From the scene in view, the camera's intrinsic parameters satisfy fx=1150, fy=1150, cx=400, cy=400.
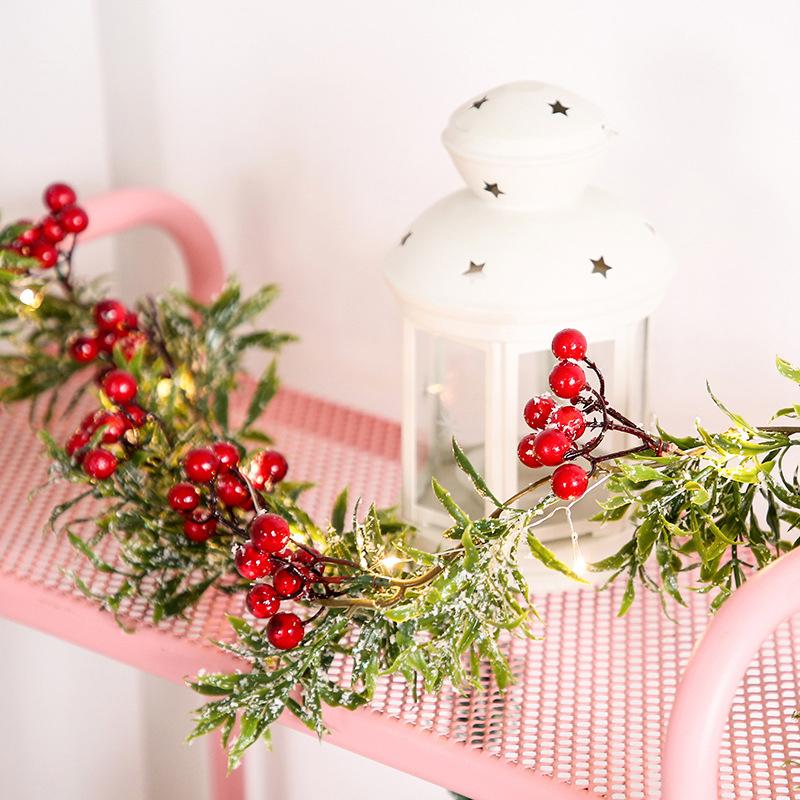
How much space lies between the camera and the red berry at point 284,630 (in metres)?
0.60

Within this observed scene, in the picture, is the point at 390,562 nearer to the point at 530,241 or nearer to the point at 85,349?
the point at 530,241

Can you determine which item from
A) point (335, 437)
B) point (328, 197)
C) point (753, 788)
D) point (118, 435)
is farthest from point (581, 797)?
point (328, 197)

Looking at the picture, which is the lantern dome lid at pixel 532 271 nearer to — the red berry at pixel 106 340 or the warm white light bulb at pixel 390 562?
the warm white light bulb at pixel 390 562

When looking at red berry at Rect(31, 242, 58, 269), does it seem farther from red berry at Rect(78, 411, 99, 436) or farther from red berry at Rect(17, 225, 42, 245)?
red berry at Rect(78, 411, 99, 436)

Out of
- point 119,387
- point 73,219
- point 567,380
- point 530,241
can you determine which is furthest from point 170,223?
point 567,380

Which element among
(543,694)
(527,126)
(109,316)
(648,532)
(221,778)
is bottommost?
(221,778)

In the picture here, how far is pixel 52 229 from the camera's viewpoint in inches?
32.1

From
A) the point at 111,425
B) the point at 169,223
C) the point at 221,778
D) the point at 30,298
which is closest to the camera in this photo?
the point at 111,425

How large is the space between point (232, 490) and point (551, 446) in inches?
7.8

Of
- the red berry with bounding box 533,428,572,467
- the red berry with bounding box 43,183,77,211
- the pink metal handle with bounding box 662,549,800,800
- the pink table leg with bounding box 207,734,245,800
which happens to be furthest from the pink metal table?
the pink table leg with bounding box 207,734,245,800

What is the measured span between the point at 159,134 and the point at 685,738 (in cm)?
81

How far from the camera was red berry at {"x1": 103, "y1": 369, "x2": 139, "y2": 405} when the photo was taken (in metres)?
0.70

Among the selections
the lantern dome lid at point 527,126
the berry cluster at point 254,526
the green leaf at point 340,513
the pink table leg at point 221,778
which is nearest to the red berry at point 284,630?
the berry cluster at point 254,526

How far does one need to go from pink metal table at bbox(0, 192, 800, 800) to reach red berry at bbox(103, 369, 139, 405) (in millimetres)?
127
